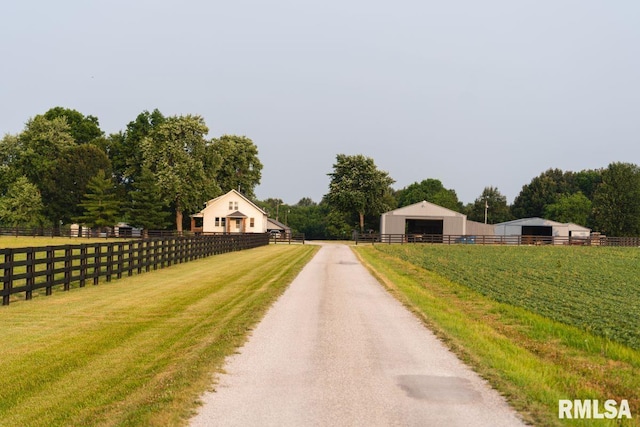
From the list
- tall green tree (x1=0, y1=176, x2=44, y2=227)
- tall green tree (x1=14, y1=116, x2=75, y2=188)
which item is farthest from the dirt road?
tall green tree (x1=14, y1=116, x2=75, y2=188)

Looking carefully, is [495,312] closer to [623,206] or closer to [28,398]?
[28,398]

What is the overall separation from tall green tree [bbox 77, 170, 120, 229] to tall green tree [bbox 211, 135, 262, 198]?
21959mm

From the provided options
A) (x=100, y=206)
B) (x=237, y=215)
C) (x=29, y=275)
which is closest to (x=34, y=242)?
(x=100, y=206)

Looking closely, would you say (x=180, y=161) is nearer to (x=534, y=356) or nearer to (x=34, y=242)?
(x=34, y=242)

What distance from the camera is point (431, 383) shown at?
7.12m

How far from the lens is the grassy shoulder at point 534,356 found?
6691 mm

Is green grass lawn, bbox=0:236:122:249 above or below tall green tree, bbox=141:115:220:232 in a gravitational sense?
below

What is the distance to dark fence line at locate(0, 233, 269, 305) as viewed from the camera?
14.3 meters

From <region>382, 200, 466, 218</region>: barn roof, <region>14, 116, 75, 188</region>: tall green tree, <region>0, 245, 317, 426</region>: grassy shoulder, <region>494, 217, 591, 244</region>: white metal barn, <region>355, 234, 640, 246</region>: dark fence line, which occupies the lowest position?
<region>0, 245, 317, 426</region>: grassy shoulder

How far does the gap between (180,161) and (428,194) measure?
260ft

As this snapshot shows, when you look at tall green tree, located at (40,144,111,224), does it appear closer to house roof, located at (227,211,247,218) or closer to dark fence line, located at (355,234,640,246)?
house roof, located at (227,211,247,218)

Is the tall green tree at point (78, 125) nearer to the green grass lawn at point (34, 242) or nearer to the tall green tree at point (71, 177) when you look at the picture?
the tall green tree at point (71, 177)

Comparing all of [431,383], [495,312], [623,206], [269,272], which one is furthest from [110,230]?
[623,206]

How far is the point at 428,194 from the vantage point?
474 feet
